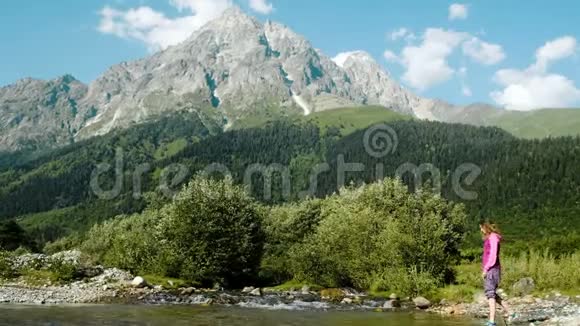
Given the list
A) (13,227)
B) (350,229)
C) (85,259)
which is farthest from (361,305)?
(13,227)

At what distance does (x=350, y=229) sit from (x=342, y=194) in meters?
29.0

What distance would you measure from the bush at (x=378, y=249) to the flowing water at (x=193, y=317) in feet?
→ 41.8

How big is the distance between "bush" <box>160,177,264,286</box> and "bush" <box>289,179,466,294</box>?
688 cm

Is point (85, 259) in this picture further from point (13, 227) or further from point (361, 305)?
point (13, 227)

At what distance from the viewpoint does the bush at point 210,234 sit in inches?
2539

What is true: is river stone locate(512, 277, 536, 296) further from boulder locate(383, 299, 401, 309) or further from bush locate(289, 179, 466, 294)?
boulder locate(383, 299, 401, 309)

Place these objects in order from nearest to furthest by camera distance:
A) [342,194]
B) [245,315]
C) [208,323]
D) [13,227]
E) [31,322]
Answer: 1. [31,322]
2. [208,323]
3. [245,315]
4. [342,194]
5. [13,227]

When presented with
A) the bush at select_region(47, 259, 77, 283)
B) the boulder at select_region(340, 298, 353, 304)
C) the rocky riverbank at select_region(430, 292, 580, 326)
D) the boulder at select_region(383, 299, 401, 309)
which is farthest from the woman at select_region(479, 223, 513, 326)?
the bush at select_region(47, 259, 77, 283)

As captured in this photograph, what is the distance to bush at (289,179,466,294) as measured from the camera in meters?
55.4

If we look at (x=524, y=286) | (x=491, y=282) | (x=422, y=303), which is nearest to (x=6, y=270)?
(x=422, y=303)

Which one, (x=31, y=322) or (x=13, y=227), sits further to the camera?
(x=13, y=227)

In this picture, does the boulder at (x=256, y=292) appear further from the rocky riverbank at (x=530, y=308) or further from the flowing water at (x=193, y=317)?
the rocky riverbank at (x=530, y=308)

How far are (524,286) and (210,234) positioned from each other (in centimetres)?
3323

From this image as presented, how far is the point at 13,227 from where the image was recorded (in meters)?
175
